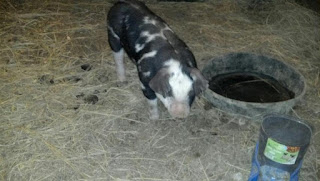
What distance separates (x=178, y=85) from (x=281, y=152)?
1.02 metres

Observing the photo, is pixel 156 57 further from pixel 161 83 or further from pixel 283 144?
pixel 283 144

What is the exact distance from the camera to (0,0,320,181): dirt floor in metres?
3.34

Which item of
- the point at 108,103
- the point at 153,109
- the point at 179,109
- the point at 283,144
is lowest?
the point at 108,103

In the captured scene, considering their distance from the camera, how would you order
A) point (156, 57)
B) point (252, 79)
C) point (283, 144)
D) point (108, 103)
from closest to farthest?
point (283, 144)
point (156, 57)
point (108, 103)
point (252, 79)

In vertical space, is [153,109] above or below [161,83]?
below

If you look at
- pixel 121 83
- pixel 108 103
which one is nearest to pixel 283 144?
pixel 108 103

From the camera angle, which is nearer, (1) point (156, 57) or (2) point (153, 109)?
(1) point (156, 57)

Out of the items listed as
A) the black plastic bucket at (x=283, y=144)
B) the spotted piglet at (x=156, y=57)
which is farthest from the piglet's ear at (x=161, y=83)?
the black plastic bucket at (x=283, y=144)

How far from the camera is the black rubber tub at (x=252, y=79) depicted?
4137mm

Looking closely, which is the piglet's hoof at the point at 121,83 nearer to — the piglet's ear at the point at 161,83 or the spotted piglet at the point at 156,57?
the spotted piglet at the point at 156,57

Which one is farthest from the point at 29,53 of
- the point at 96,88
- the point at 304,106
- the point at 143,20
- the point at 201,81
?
the point at 304,106

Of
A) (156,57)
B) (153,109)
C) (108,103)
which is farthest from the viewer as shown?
(108,103)

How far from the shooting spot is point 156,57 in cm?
339

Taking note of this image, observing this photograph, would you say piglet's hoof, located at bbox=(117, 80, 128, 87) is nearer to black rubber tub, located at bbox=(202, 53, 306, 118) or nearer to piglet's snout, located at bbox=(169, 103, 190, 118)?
black rubber tub, located at bbox=(202, 53, 306, 118)
